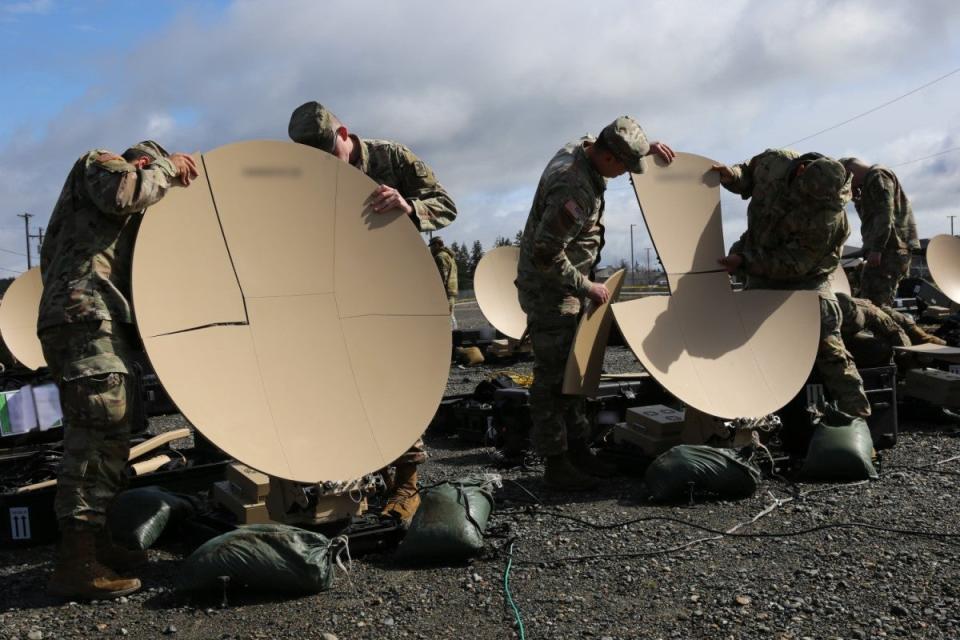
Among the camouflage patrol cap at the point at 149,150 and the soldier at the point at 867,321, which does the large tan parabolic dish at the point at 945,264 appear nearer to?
the soldier at the point at 867,321

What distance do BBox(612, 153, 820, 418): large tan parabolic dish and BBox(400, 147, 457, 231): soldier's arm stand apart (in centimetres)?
113

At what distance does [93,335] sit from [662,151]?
3652 millimetres

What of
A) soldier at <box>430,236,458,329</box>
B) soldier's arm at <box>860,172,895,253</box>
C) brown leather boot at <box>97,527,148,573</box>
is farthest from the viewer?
soldier at <box>430,236,458,329</box>

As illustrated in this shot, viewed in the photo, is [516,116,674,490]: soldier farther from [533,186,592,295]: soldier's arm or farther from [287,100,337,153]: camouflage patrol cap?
[287,100,337,153]: camouflage patrol cap

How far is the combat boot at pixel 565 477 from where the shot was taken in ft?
16.8

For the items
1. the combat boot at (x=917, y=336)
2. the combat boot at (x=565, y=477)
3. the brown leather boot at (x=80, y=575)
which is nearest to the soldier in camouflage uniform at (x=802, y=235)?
the combat boot at (x=565, y=477)

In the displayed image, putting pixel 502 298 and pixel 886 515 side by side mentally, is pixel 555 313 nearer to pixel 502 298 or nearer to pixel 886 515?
pixel 886 515

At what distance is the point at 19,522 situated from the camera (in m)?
4.25

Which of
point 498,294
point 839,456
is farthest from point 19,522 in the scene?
point 498,294

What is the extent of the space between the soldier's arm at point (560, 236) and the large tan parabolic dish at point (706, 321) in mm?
349

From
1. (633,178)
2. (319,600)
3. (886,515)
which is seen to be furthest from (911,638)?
(633,178)

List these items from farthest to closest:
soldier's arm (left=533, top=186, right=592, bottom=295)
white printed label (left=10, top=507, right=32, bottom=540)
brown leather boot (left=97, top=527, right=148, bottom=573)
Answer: soldier's arm (left=533, top=186, right=592, bottom=295)
white printed label (left=10, top=507, right=32, bottom=540)
brown leather boot (left=97, top=527, right=148, bottom=573)

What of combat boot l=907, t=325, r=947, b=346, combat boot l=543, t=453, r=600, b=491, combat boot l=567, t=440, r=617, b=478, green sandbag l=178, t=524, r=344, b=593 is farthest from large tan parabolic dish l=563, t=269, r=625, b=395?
combat boot l=907, t=325, r=947, b=346

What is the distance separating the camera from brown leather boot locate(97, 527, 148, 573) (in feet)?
12.2
